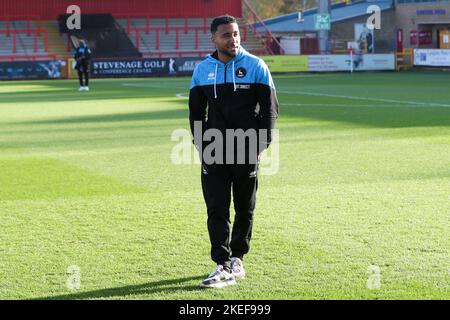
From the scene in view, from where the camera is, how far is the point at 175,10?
68.8m

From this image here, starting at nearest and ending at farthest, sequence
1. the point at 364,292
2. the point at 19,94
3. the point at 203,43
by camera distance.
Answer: the point at 364,292 < the point at 19,94 < the point at 203,43

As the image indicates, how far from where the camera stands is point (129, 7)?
223 feet

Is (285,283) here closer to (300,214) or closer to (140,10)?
(300,214)

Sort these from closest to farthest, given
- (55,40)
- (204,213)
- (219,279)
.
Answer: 1. (219,279)
2. (204,213)
3. (55,40)

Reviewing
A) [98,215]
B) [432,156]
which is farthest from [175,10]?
[98,215]

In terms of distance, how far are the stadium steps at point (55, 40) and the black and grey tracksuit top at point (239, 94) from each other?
2112 inches

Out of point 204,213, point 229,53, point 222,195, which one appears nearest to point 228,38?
point 229,53

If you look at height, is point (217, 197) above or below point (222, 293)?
above

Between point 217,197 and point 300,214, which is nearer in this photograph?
point 217,197

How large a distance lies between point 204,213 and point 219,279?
12.1 ft

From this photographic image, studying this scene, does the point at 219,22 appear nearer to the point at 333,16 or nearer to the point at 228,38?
the point at 228,38

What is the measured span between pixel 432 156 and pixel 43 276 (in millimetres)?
9549

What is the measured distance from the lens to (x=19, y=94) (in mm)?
38969
